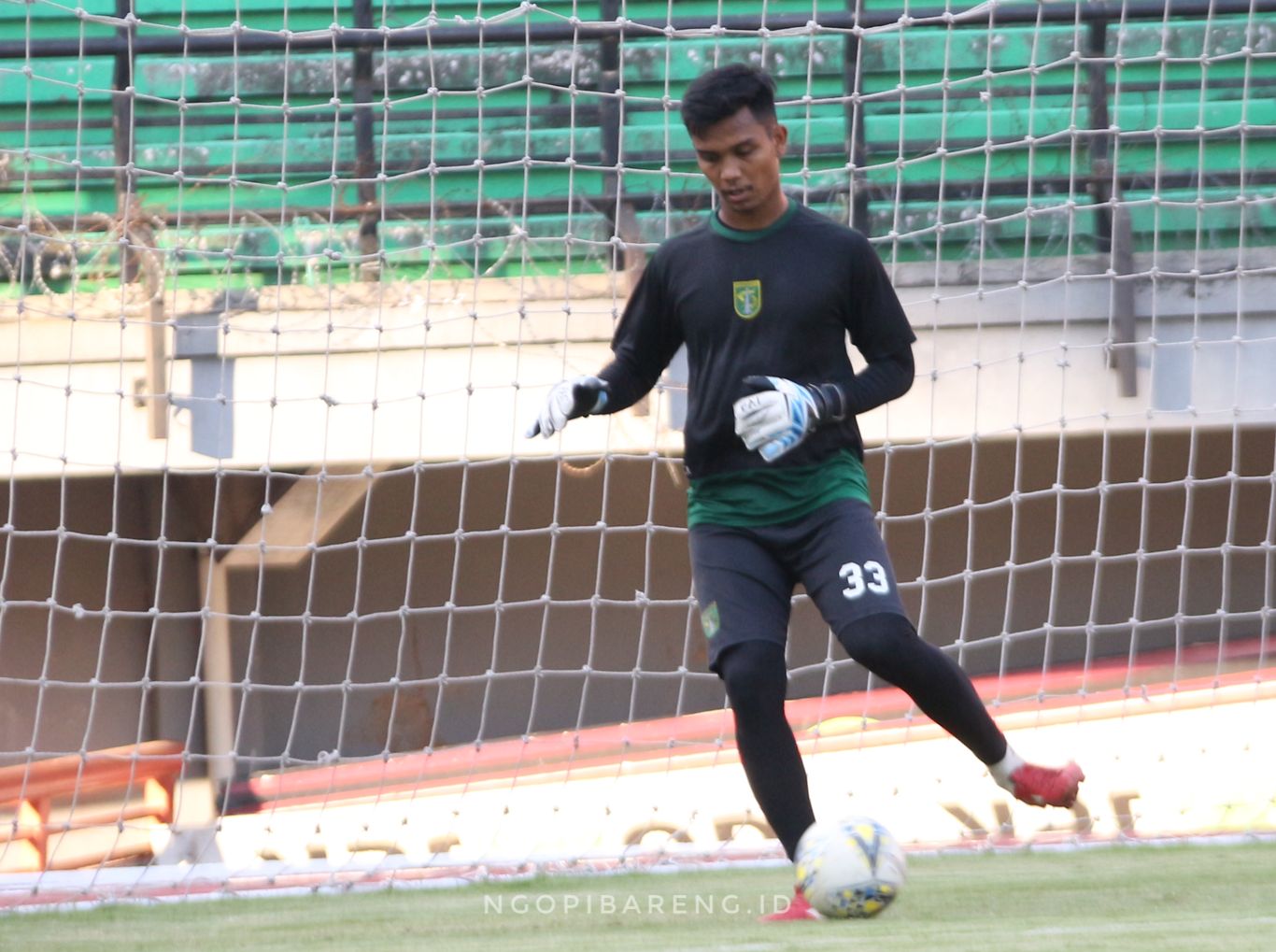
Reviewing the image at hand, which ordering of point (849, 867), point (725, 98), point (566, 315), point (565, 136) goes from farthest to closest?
point (565, 136)
point (566, 315)
point (725, 98)
point (849, 867)

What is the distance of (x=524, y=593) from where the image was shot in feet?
23.4

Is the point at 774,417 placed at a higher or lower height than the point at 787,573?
higher

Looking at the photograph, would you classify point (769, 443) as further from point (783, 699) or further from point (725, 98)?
point (725, 98)

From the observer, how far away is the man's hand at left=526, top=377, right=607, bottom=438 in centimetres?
234

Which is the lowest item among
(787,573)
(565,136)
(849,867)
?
(849,867)

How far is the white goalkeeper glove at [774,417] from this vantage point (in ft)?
6.89

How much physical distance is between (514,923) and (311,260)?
3.19 meters

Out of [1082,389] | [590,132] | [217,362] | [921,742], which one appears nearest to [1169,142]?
[1082,389]

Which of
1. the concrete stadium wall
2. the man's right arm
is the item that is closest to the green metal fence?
the concrete stadium wall

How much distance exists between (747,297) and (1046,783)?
80 cm

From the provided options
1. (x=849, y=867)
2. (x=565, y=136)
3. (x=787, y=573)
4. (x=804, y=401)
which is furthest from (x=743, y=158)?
(x=565, y=136)

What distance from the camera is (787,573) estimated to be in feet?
7.59

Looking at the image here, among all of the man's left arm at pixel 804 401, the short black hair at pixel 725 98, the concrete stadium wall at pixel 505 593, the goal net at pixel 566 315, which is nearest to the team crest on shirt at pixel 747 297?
the man's left arm at pixel 804 401

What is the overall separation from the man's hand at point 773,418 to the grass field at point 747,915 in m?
0.63
